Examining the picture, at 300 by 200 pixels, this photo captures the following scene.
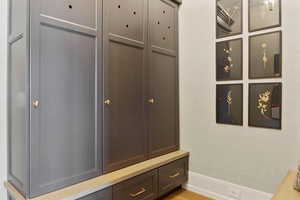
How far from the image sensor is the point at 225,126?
226 cm

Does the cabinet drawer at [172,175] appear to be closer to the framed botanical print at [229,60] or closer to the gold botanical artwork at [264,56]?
the framed botanical print at [229,60]

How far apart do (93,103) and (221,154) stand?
1.55 m

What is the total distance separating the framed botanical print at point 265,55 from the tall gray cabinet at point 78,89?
1.02 metres

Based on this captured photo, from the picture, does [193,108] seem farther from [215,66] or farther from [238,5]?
[238,5]

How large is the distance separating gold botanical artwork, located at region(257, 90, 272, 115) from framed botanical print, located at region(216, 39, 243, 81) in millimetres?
285

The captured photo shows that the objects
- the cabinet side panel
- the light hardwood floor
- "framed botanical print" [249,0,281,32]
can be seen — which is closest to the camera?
the cabinet side panel

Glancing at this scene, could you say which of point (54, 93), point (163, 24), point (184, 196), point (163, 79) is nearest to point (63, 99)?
point (54, 93)

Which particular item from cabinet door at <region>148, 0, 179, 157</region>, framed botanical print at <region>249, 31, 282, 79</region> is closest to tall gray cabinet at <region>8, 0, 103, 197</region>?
cabinet door at <region>148, 0, 179, 157</region>

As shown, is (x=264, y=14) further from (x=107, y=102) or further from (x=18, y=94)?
(x=18, y=94)

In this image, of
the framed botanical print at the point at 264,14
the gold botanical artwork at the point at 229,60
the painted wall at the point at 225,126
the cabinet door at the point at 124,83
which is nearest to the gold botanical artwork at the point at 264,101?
the painted wall at the point at 225,126

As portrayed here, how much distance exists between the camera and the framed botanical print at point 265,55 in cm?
191

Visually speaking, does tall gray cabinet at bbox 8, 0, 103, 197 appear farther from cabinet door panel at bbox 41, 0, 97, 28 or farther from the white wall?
the white wall

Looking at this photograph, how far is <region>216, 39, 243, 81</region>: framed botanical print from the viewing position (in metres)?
2.14

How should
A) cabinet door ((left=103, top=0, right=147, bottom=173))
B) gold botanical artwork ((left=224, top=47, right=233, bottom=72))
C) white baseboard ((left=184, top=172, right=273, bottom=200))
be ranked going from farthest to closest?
1. gold botanical artwork ((left=224, top=47, right=233, bottom=72))
2. white baseboard ((left=184, top=172, right=273, bottom=200))
3. cabinet door ((left=103, top=0, right=147, bottom=173))
